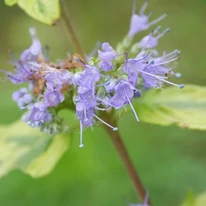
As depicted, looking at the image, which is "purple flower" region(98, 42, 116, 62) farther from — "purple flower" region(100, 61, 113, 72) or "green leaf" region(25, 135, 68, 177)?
"green leaf" region(25, 135, 68, 177)

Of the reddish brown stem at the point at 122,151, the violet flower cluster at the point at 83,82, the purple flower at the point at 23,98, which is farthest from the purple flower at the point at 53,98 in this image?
the reddish brown stem at the point at 122,151

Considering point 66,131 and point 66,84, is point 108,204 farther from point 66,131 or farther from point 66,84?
point 66,84

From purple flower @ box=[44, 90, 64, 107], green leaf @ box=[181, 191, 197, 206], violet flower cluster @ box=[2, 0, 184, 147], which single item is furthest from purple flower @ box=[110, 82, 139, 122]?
green leaf @ box=[181, 191, 197, 206]

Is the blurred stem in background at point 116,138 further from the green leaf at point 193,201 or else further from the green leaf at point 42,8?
the green leaf at point 193,201

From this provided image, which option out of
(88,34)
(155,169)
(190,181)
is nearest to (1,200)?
(155,169)

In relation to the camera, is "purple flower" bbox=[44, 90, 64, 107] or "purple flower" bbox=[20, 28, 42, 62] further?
"purple flower" bbox=[20, 28, 42, 62]

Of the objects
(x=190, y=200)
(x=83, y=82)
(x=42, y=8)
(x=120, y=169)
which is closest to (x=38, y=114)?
(x=83, y=82)
